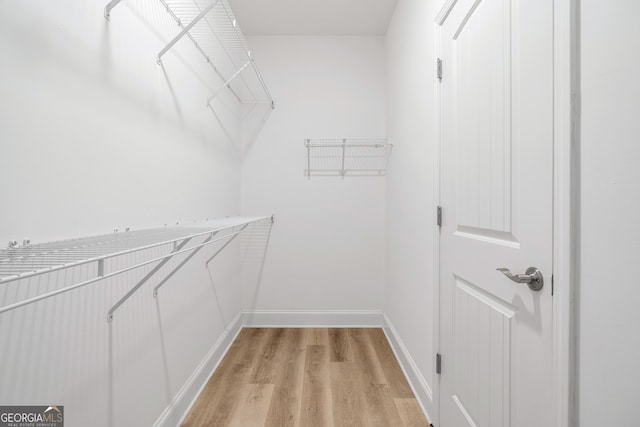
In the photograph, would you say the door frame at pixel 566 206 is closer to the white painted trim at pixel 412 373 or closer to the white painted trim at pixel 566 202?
the white painted trim at pixel 566 202

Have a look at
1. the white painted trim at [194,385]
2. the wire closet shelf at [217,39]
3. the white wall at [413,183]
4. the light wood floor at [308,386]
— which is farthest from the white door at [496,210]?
the white painted trim at [194,385]

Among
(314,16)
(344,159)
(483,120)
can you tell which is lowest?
(483,120)

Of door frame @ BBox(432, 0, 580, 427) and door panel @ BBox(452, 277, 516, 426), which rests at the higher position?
door frame @ BBox(432, 0, 580, 427)

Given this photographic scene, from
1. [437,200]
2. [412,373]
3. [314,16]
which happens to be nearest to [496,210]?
[437,200]

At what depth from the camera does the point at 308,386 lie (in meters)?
1.87

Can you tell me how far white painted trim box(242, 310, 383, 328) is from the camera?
111 inches

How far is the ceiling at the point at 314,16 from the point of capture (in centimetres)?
237

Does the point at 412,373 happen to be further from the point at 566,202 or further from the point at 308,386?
the point at 566,202

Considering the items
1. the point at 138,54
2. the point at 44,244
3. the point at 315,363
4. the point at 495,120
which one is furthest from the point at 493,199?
the point at 315,363

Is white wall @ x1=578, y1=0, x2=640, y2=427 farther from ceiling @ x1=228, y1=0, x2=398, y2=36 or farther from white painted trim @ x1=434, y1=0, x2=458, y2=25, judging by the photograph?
ceiling @ x1=228, y1=0, x2=398, y2=36

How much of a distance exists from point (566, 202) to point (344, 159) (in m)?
2.16

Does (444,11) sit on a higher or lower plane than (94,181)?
higher

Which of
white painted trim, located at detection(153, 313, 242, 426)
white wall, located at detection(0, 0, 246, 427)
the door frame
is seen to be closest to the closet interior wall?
white painted trim, located at detection(153, 313, 242, 426)

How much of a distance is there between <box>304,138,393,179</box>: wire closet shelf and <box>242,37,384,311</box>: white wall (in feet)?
0.21
